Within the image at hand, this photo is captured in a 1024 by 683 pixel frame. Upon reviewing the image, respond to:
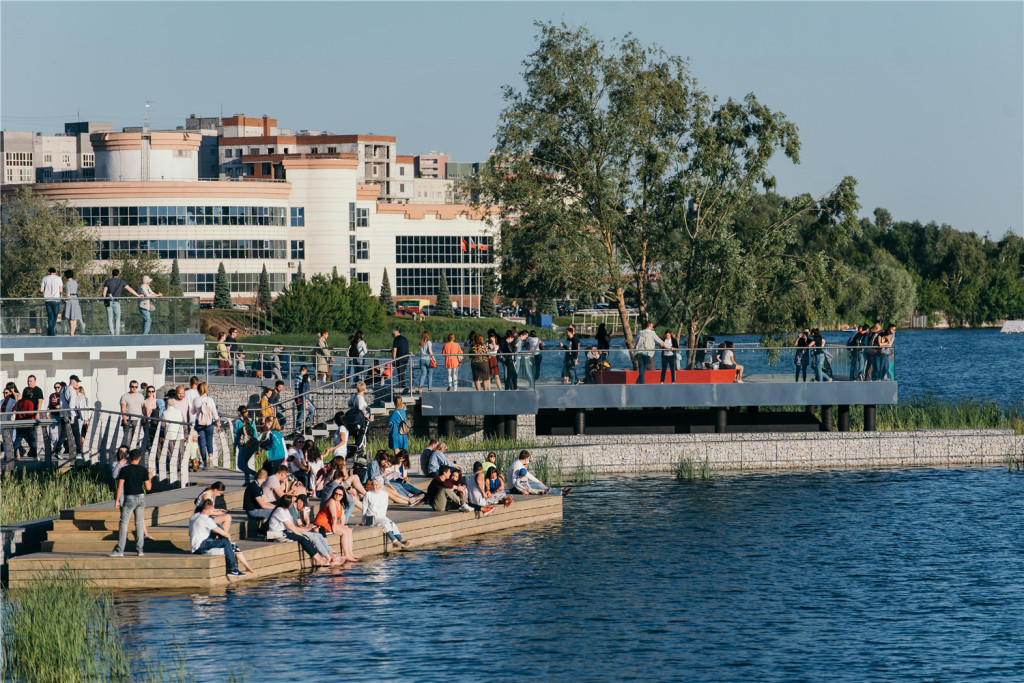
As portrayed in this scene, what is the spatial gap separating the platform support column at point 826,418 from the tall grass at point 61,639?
25825 millimetres

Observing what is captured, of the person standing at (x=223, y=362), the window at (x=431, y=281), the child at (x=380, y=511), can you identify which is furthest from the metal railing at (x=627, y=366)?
the window at (x=431, y=281)

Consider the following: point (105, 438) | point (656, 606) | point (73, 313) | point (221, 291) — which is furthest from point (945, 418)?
point (221, 291)

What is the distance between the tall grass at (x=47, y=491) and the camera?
26.5 meters

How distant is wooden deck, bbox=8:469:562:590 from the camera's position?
2245cm

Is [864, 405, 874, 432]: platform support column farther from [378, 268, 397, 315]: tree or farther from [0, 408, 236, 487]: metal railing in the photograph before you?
[378, 268, 397, 315]: tree

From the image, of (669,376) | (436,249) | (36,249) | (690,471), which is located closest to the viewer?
(690,471)

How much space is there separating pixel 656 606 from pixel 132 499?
29.1ft

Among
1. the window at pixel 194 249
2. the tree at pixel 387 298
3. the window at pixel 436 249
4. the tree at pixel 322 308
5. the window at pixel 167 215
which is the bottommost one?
the tree at pixel 322 308

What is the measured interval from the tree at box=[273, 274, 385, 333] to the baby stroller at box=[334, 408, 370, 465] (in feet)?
221

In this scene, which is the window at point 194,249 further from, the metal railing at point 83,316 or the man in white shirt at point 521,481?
the man in white shirt at point 521,481

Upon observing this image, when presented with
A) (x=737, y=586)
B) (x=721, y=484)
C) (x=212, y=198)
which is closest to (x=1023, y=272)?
(x=212, y=198)

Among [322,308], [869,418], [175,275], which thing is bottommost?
[869,418]

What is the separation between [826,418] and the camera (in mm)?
41188

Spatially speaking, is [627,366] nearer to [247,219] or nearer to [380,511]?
[380,511]
